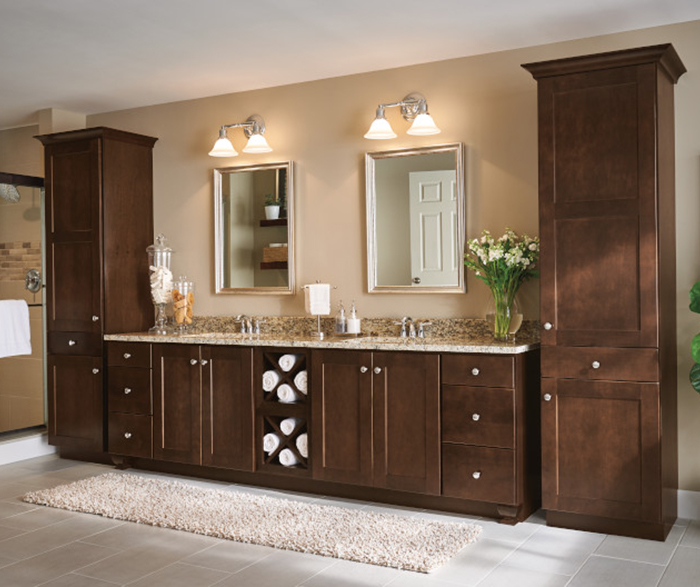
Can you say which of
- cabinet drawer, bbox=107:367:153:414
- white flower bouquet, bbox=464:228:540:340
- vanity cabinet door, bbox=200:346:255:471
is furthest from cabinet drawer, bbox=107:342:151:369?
white flower bouquet, bbox=464:228:540:340

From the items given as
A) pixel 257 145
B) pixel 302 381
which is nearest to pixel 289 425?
pixel 302 381

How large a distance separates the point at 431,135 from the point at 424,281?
2.69ft

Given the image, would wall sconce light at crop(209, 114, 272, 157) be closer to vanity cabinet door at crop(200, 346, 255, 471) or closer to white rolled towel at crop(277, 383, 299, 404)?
vanity cabinet door at crop(200, 346, 255, 471)

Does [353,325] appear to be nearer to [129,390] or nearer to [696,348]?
[129,390]

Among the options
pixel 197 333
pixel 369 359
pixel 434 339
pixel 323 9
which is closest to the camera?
pixel 323 9

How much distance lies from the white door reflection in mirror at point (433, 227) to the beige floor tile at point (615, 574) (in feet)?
5.55

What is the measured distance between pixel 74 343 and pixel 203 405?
1.17m

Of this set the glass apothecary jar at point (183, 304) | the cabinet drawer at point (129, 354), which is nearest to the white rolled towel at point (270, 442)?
the cabinet drawer at point (129, 354)

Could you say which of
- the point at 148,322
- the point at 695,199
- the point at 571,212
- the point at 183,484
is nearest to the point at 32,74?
the point at 148,322

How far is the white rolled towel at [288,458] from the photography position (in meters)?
4.27

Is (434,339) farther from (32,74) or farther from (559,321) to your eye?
(32,74)

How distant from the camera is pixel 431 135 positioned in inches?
173

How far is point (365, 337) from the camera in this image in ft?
14.7

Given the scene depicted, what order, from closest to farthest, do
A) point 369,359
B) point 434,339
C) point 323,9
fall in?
1. point 323,9
2. point 369,359
3. point 434,339
